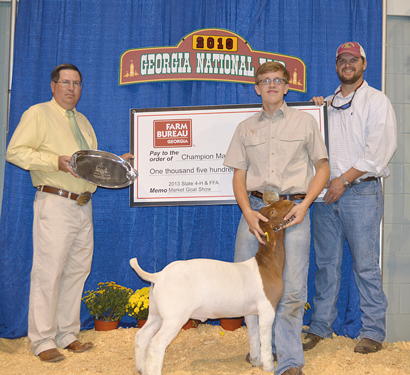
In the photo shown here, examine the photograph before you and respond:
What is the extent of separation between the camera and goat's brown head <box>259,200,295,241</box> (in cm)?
271

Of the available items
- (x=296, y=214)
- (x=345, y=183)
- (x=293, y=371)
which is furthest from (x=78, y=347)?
(x=345, y=183)

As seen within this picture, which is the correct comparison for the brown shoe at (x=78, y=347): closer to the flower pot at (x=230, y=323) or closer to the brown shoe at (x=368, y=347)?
the flower pot at (x=230, y=323)

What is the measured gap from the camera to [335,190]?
3.34 m

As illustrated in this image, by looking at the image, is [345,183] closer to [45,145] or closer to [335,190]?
[335,190]

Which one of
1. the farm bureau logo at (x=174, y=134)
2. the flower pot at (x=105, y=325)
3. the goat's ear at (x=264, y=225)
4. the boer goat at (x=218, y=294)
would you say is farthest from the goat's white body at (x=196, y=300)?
the farm bureau logo at (x=174, y=134)

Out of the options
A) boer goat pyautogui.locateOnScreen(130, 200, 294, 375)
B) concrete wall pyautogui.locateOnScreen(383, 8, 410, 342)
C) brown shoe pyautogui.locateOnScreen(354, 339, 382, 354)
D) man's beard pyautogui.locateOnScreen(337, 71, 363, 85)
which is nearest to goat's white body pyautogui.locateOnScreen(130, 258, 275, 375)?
boer goat pyautogui.locateOnScreen(130, 200, 294, 375)

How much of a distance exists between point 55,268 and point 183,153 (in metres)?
1.63

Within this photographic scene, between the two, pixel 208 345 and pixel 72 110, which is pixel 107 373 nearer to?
pixel 208 345

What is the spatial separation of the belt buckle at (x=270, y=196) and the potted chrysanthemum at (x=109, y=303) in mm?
1954

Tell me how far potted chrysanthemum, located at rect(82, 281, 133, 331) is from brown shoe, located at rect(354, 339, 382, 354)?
224cm

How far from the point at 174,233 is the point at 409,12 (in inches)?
140

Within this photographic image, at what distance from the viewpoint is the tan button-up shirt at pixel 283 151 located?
287 centimetres

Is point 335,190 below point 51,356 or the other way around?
the other way around

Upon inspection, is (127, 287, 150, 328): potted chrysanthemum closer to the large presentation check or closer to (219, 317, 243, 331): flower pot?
(219, 317, 243, 331): flower pot
